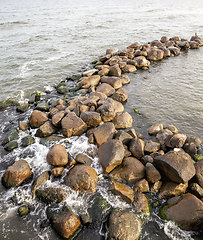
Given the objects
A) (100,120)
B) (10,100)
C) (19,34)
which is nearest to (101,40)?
(19,34)

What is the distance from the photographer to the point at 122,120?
8.41 meters

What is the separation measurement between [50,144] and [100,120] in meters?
2.34

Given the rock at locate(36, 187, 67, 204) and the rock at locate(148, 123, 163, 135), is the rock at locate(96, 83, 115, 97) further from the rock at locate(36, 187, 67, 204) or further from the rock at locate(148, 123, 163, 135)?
the rock at locate(36, 187, 67, 204)

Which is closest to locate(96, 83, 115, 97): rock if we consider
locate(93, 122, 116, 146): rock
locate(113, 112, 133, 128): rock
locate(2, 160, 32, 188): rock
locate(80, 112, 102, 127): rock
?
locate(113, 112, 133, 128): rock

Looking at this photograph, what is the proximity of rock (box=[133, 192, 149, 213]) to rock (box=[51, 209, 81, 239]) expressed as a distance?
169 centimetres

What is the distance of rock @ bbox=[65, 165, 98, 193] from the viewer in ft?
19.0

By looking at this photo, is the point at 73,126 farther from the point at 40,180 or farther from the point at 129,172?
the point at 129,172

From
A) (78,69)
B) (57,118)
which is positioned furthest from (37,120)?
(78,69)

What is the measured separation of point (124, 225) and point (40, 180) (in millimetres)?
2931

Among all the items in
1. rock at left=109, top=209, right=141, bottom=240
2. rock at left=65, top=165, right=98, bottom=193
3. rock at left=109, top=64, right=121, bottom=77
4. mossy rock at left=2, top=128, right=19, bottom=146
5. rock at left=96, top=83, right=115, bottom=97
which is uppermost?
rock at left=109, top=64, right=121, bottom=77

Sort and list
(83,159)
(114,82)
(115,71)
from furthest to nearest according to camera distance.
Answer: (115,71) → (114,82) → (83,159)

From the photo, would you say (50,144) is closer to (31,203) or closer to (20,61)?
(31,203)

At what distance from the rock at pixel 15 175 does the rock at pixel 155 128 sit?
16.4 feet

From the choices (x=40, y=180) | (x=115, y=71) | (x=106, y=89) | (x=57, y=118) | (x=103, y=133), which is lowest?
(x=40, y=180)
